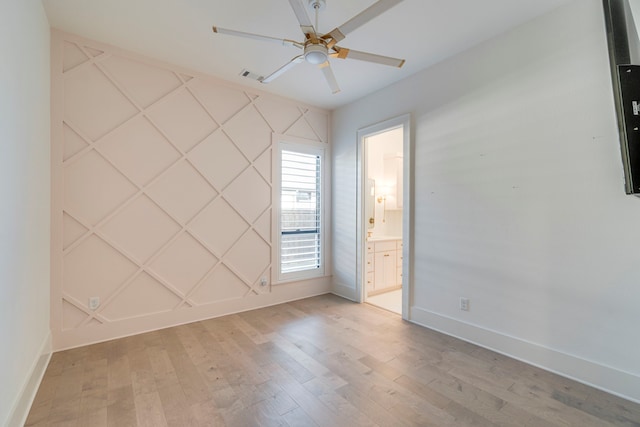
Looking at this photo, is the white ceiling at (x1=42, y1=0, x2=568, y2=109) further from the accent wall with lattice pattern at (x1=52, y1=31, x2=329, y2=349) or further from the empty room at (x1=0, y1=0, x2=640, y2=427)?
the accent wall with lattice pattern at (x1=52, y1=31, x2=329, y2=349)

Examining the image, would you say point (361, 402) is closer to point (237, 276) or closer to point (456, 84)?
point (237, 276)

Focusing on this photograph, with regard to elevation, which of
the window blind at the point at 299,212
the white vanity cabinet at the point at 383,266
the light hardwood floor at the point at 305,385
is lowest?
the light hardwood floor at the point at 305,385

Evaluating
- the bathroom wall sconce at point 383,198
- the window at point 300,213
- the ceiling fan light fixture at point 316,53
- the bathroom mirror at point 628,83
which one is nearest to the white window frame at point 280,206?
the window at point 300,213

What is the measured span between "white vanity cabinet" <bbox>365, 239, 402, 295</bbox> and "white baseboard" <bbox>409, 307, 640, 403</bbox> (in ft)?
4.38

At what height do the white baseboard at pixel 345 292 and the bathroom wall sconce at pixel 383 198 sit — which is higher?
the bathroom wall sconce at pixel 383 198

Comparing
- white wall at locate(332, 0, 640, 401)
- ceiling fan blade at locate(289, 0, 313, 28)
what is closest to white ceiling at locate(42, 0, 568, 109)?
white wall at locate(332, 0, 640, 401)

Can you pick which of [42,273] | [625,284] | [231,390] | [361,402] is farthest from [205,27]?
[625,284]

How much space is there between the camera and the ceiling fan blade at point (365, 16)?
1.64m

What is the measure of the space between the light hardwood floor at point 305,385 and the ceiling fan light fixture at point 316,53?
2.47 m

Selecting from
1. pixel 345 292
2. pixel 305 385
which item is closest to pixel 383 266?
pixel 345 292

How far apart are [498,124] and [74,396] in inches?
163

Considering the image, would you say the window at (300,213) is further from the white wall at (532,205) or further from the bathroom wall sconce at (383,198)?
the white wall at (532,205)

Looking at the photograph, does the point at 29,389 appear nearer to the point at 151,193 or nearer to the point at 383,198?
the point at 151,193

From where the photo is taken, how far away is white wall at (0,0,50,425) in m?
1.56
